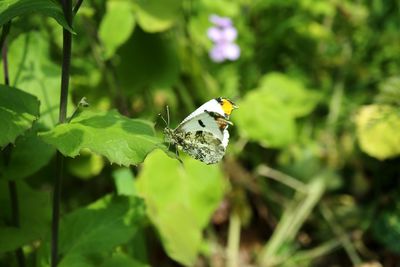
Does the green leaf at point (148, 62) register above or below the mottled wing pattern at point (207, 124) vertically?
below

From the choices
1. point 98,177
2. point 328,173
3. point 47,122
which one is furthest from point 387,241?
point 47,122

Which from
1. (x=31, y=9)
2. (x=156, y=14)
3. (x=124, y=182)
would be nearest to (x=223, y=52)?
(x=156, y=14)

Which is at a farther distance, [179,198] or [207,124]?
[179,198]

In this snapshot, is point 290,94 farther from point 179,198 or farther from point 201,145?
point 201,145

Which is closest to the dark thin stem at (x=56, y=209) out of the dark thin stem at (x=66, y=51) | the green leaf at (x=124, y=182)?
the dark thin stem at (x=66, y=51)

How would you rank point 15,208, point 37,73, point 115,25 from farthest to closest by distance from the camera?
point 115,25
point 37,73
point 15,208

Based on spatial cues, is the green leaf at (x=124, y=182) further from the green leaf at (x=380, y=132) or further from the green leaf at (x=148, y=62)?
the green leaf at (x=380, y=132)
